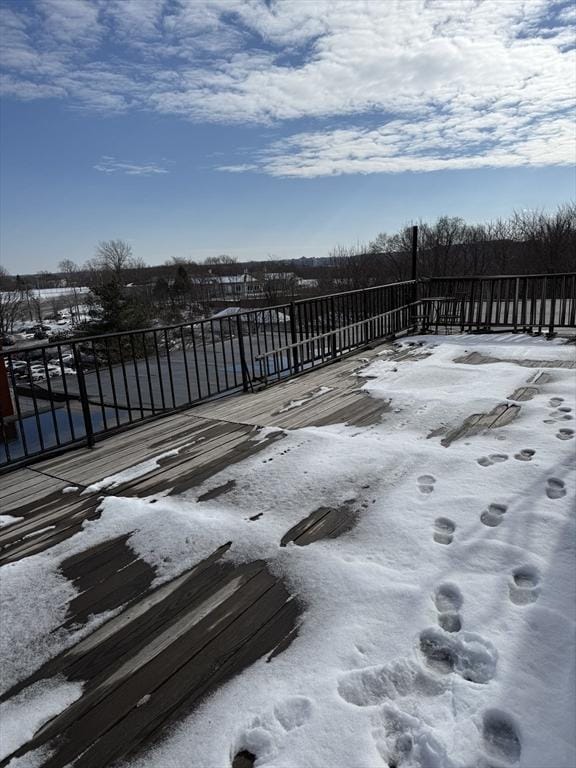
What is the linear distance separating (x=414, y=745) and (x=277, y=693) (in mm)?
441

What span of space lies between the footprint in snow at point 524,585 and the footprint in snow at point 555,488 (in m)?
0.72

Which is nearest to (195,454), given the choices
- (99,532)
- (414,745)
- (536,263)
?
(99,532)

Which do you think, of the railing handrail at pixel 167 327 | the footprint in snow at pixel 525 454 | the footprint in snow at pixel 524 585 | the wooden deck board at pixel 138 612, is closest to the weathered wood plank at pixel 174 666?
the wooden deck board at pixel 138 612

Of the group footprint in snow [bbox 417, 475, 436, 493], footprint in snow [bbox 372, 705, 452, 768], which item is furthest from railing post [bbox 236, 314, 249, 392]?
footprint in snow [bbox 372, 705, 452, 768]

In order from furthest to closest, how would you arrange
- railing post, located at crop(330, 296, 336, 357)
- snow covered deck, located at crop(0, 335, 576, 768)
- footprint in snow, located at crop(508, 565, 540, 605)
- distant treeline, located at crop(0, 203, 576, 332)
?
distant treeline, located at crop(0, 203, 576, 332) → railing post, located at crop(330, 296, 336, 357) → footprint in snow, located at crop(508, 565, 540, 605) → snow covered deck, located at crop(0, 335, 576, 768)

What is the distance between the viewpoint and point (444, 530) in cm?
231

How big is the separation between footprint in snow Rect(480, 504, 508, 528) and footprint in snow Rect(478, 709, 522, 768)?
106cm

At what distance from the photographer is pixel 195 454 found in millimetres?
3660

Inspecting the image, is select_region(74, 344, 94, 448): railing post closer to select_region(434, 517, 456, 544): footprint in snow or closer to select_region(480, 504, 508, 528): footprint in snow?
select_region(434, 517, 456, 544): footprint in snow

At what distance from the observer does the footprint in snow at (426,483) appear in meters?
2.74

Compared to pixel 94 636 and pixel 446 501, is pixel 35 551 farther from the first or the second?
pixel 446 501

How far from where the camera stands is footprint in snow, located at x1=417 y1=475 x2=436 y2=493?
108 inches

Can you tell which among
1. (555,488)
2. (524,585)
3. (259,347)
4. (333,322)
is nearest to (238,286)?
(259,347)

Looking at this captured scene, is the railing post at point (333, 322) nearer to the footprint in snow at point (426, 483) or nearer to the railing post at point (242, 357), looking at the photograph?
the railing post at point (242, 357)
